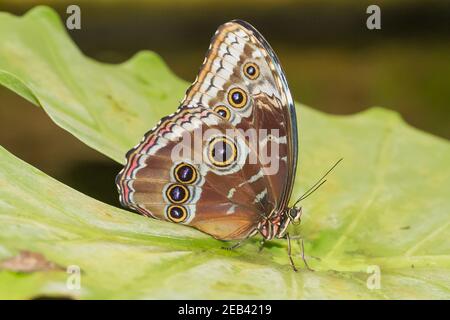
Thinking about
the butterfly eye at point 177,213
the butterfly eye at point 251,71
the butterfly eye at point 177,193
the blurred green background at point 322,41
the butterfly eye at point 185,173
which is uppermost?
the blurred green background at point 322,41

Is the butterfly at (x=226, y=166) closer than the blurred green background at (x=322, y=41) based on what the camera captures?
Yes

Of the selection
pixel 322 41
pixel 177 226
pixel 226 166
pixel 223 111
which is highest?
pixel 322 41

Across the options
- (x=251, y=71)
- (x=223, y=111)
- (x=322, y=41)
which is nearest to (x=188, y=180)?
(x=223, y=111)

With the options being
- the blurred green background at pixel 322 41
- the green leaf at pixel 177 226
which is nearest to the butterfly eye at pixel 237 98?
the green leaf at pixel 177 226

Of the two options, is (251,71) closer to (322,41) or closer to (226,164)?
(226,164)

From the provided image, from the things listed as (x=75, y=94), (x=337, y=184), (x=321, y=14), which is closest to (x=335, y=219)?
(x=337, y=184)

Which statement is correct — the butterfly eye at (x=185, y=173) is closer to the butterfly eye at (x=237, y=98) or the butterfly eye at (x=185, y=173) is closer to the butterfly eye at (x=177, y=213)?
the butterfly eye at (x=177, y=213)

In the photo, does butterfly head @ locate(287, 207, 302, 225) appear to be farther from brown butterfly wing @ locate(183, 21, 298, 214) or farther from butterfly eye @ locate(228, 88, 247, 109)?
butterfly eye @ locate(228, 88, 247, 109)
